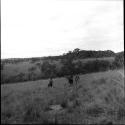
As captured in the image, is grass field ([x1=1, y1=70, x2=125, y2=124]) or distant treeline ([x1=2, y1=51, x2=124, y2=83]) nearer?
grass field ([x1=1, y1=70, x2=125, y2=124])

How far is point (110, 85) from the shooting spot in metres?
14.9

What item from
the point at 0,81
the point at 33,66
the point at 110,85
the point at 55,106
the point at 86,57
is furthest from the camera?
the point at 86,57

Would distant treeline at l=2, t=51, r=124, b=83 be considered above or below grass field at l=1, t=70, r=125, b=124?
above

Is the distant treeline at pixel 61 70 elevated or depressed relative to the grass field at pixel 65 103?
elevated

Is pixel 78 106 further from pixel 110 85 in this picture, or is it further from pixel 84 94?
pixel 110 85

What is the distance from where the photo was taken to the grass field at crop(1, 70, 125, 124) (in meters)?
9.09

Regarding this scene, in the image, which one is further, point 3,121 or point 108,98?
point 108,98

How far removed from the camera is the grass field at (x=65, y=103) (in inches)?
358

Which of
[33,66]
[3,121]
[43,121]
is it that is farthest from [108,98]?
[33,66]

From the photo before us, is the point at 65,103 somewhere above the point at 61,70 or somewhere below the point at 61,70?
below

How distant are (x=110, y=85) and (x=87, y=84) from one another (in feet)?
4.66

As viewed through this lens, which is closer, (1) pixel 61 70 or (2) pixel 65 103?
(2) pixel 65 103

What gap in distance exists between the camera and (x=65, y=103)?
426 inches

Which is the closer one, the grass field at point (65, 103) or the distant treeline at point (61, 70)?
the grass field at point (65, 103)
